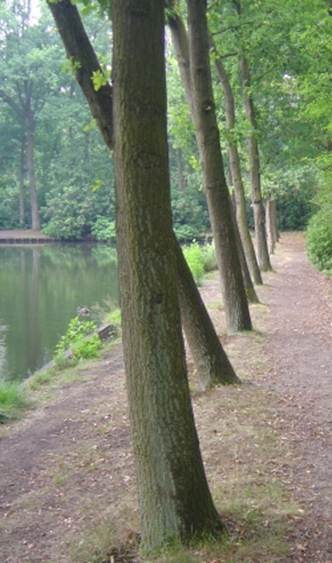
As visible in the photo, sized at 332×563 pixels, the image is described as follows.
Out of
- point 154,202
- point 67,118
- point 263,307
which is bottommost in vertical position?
point 263,307

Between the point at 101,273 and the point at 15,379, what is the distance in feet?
65.9

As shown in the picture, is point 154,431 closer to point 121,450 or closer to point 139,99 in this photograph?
point 139,99

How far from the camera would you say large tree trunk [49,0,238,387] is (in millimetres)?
5094

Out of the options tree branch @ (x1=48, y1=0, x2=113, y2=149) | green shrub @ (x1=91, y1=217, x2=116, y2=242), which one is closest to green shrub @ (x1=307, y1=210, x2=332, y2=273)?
tree branch @ (x1=48, y1=0, x2=113, y2=149)

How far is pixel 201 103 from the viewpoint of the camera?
9.46 meters

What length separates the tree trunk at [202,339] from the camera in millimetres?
7480

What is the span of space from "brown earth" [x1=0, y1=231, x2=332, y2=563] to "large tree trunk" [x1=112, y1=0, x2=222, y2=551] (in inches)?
14.7

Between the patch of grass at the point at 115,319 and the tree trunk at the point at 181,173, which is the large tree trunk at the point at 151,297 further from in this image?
the tree trunk at the point at 181,173

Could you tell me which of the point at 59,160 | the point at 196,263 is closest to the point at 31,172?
the point at 59,160

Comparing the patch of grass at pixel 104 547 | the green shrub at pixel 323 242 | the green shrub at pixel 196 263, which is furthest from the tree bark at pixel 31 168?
the patch of grass at pixel 104 547

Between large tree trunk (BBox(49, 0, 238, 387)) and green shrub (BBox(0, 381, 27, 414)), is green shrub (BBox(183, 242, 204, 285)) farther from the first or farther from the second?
large tree trunk (BBox(49, 0, 238, 387))

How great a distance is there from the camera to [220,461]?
586cm

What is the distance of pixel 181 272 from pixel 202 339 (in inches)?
40.0

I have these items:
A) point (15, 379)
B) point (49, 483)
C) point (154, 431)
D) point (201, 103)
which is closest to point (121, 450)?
point (49, 483)
